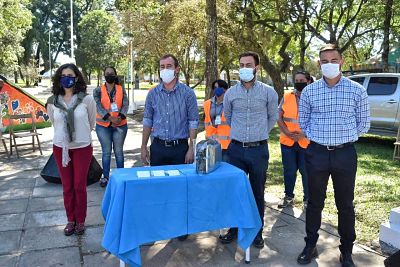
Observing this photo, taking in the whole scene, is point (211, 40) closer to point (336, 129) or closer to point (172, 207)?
point (336, 129)

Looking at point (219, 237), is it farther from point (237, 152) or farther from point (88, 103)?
point (88, 103)

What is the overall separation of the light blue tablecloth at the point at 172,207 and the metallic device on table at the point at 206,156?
6 centimetres

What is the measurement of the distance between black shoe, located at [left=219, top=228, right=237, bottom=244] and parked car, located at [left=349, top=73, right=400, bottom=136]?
780 centimetres

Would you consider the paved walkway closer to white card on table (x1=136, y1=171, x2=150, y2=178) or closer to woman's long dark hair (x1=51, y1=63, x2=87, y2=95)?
white card on table (x1=136, y1=171, x2=150, y2=178)

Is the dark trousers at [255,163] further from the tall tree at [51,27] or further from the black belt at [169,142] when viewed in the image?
the tall tree at [51,27]

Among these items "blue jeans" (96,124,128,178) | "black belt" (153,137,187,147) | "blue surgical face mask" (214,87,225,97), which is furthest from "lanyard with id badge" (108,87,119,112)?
"black belt" (153,137,187,147)

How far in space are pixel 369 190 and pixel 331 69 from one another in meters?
3.76

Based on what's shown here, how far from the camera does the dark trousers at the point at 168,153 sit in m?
4.54

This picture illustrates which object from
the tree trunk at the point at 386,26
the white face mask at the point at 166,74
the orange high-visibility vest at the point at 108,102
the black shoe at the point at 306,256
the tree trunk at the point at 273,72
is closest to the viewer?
the black shoe at the point at 306,256

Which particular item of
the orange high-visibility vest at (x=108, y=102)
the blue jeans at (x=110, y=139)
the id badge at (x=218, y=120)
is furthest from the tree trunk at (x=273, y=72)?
the id badge at (x=218, y=120)

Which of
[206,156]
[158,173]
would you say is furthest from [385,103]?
[158,173]

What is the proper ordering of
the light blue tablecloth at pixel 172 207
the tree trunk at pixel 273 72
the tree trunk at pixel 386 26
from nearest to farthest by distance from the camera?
the light blue tablecloth at pixel 172 207 < the tree trunk at pixel 386 26 < the tree trunk at pixel 273 72

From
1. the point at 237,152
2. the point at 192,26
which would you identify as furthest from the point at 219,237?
the point at 192,26

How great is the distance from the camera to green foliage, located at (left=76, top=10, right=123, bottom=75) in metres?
46.5
